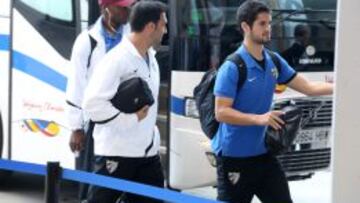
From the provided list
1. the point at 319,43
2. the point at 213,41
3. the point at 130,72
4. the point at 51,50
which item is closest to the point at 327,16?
the point at 319,43

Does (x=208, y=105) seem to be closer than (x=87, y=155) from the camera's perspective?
Yes

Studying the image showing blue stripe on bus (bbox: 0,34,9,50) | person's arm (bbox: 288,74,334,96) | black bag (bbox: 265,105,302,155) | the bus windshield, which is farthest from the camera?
blue stripe on bus (bbox: 0,34,9,50)

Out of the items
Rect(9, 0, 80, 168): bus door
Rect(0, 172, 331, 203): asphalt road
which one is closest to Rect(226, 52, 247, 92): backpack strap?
Rect(9, 0, 80, 168): bus door

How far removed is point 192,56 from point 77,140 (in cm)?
146

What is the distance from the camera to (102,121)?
169 inches

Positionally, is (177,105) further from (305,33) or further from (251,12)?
(251,12)

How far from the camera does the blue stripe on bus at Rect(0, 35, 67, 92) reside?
22.1 ft

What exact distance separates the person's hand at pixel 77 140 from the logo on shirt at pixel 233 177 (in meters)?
1.25

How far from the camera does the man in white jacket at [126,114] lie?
424cm

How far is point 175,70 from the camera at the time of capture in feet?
20.7

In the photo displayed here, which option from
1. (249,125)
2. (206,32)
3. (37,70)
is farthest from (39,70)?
(249,125)

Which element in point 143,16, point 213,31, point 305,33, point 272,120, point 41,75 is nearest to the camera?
point 272,120

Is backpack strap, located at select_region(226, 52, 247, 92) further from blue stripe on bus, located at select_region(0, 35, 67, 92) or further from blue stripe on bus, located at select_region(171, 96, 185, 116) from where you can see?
blue stripe on bus, located at select_region(0, 35, 67, 92)

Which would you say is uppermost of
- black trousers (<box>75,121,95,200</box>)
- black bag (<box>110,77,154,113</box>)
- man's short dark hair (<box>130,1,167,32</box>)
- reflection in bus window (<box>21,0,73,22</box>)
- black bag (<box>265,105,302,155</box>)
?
reflection in bus window (<box>21,0,73,22</box>)
